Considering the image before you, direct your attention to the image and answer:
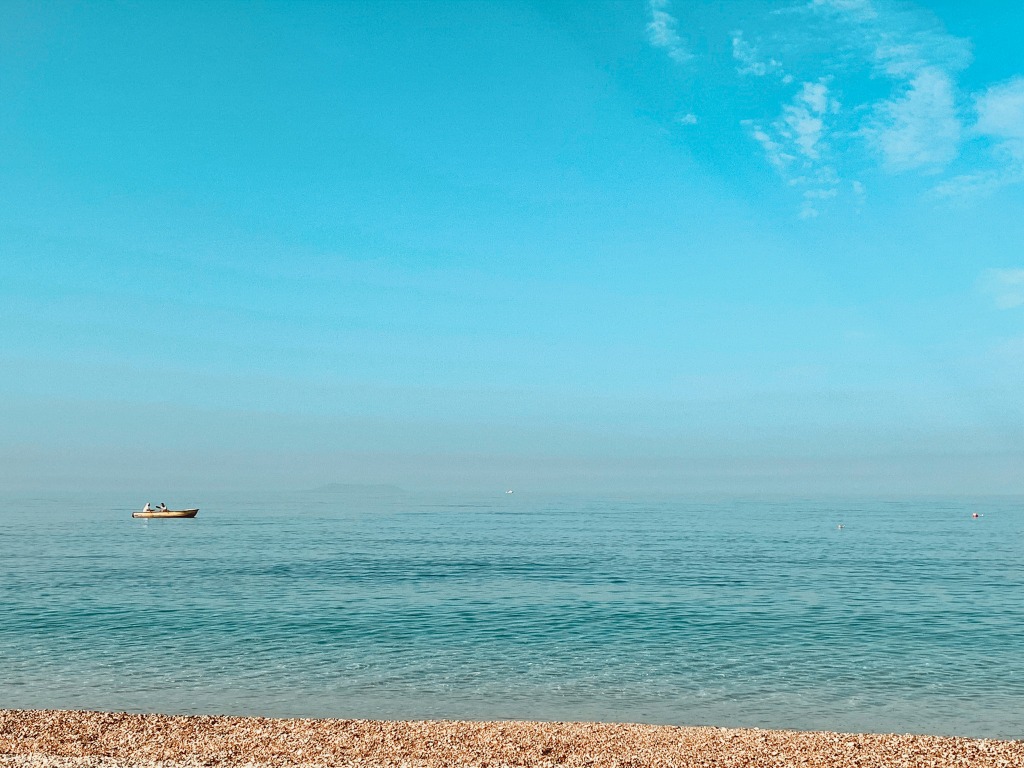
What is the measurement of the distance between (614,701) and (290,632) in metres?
15.4

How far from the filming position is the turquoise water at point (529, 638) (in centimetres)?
2308

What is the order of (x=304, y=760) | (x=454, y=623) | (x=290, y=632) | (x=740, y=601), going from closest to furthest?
(x=304, y=760) → (x=290, y=632) → (x=454, y=623) → (x=740, y=601)

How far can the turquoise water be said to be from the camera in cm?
2308

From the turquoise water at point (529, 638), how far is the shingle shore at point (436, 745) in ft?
7.70

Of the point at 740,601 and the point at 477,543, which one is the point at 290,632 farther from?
the point at 477,543

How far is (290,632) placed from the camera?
33312 millimetres

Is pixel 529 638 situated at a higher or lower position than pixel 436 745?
lower

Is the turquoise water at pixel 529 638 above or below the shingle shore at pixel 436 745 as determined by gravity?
below

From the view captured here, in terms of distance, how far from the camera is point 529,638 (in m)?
32.6

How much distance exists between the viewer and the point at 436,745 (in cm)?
1828

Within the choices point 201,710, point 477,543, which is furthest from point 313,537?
point 201,710

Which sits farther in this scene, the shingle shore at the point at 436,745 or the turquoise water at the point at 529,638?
the turquoise water at the point at 529,638

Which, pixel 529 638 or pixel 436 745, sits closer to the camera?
pixel 436 745

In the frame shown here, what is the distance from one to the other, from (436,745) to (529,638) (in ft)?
47.9
